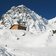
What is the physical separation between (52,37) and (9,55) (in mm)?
12043

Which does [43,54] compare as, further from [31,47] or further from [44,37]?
[44,37]

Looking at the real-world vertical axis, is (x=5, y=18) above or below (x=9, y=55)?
above

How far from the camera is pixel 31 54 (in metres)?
21.0

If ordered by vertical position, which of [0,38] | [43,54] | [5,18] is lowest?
[43,54]

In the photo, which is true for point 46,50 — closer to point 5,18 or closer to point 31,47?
point 31,47

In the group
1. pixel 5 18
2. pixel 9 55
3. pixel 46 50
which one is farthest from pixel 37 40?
pixel 5 18

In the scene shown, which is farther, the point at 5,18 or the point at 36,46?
the point at 5,18

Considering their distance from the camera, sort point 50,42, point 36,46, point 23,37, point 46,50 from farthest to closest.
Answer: point 23,37
point 50,42
point 36,46
point 46,50

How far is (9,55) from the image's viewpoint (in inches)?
726

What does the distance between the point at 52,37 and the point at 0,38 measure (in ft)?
24.7

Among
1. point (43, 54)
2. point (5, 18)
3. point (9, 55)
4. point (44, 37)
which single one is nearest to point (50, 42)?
point (44, 37)

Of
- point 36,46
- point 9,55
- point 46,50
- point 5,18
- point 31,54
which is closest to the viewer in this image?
point 9,55

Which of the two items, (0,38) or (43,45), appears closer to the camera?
(43,45)

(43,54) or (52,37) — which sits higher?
(52,37)
